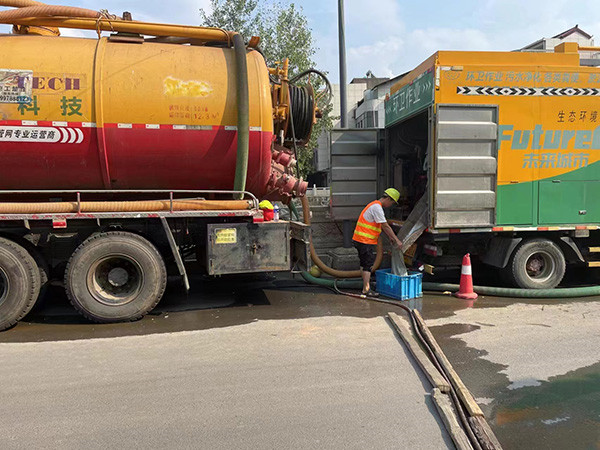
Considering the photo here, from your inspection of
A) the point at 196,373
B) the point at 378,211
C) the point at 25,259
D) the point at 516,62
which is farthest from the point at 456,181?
the point at 25,259

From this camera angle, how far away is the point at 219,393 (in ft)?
11.6

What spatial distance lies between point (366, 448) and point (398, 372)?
1.17m

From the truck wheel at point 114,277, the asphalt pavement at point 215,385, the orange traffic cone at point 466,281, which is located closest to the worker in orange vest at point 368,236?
the orange traffic cone at point 466,281

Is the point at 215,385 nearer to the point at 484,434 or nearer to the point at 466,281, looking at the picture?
the point at 484,434

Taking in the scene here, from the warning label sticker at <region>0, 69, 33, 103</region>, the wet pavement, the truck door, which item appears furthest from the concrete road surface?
the warning label sticker at <region>0, 69, 33, 103</region>

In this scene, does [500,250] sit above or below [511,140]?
below

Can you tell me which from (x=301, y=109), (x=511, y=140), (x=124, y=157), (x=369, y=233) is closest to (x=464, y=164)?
(x=511, y=140)

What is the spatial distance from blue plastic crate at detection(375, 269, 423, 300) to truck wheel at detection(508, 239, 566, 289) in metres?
1.50

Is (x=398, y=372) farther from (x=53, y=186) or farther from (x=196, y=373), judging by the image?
(x=53, y=186)

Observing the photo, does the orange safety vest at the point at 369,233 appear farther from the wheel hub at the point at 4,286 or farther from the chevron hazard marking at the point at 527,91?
the wheel hub at the point at 4,286

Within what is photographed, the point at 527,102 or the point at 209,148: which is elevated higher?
the point at 527,102

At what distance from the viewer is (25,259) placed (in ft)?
17.3

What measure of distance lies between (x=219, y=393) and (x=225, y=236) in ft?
8.45

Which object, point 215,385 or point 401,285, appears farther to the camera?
point 401,285
